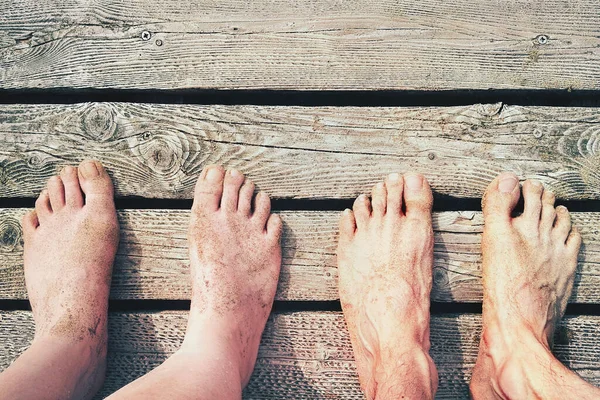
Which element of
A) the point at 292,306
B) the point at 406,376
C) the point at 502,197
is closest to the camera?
the point at 406,376

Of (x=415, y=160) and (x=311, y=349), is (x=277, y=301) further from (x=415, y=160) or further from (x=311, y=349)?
(x=415, y=160)

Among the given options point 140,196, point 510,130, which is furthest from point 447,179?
point 140,196

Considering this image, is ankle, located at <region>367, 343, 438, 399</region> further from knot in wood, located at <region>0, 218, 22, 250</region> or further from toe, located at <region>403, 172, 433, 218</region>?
knot in wood, located at <region>0, 218, 22, 250</region>

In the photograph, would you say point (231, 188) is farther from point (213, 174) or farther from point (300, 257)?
point (300, 257)

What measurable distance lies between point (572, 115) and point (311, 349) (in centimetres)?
128

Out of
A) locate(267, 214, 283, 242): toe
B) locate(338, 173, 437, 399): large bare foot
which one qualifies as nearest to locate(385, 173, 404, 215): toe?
locate(338, 173, 437, 399): large bare foot

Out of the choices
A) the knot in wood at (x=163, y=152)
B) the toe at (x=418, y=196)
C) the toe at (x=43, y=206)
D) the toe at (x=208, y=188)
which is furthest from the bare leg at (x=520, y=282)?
the toe at (x=43, y=206)

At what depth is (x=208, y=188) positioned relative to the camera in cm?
172

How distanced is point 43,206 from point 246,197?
0.76m

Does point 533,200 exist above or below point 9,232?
above

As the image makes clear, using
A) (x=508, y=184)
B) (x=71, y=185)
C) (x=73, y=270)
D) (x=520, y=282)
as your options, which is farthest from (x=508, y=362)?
(x=71, y=185)

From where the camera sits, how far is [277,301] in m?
1.76

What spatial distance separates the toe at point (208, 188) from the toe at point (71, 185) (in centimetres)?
44

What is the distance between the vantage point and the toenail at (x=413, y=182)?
1695 millimetres
